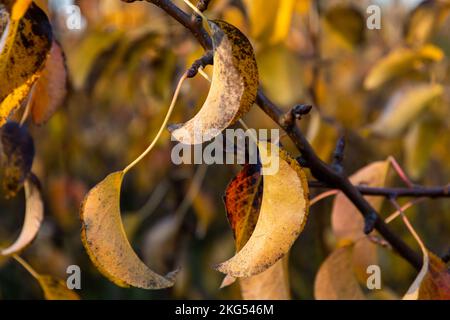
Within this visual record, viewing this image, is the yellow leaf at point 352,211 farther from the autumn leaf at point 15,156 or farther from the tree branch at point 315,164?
the autumn leaf at point 15,156

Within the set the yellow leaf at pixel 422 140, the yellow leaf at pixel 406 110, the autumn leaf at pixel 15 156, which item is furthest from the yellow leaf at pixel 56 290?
the yellow leaf at pixel 422 140

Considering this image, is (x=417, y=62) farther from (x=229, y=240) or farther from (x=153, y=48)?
(x=229, y=240)

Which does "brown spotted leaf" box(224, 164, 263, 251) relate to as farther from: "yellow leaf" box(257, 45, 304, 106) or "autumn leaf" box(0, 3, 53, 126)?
"yellow leaf" box(257, 45, 304, 106)

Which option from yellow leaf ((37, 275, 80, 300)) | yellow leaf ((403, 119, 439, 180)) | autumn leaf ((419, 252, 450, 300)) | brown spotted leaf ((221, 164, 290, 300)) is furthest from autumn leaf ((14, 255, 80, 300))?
yellow leaf ((403, 119, 439, 180))

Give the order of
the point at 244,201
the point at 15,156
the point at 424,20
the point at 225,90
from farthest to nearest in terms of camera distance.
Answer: the point at 424,20
the point at 15,156
the point at 244,201
the point at 225,90

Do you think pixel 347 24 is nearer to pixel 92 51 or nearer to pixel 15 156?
pixel 92 51

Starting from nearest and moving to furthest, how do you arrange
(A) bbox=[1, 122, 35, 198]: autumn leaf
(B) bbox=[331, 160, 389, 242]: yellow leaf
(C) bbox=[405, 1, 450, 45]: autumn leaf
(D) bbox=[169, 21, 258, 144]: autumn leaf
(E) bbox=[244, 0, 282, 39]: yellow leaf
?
(D) bbox=[169, 21, 258, 144]: autumn leaf, (A) bbox=[1, 122, 35, 198]: autumn leaf, (B) bbox=[331, 160, 389, 242]: yellow leaf, (E) bbox=[244, 0, 282, 39]: yellow leaf, (C) bbox=[405, 1, 450, 45]: autumn leaf

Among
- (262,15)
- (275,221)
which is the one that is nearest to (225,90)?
(275,221)
